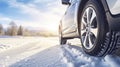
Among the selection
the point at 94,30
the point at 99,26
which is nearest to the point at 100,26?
the point at 99,26

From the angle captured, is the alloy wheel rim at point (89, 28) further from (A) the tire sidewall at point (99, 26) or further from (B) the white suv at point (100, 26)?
(A) the tire sidewall at point (99, 26)

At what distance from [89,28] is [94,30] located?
0.72 feet

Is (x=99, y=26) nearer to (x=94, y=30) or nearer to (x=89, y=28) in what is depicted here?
(x=94, y=30)

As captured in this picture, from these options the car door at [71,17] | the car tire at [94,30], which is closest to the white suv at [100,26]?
the car tire at [94,30]

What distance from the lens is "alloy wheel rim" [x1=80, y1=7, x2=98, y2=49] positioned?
333 cm

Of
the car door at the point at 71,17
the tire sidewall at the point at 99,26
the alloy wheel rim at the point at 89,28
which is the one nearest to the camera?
the tire sidewall at the point at 99,26

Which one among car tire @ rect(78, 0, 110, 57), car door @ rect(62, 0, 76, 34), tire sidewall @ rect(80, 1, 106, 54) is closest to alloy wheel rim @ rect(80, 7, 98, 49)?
car tire @ rect(78, 0, 110, 57)

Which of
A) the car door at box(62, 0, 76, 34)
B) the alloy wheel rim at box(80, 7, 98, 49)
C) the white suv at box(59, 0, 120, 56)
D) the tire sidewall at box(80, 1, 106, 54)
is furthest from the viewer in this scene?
the car door at box(62, 0, 76, 34)

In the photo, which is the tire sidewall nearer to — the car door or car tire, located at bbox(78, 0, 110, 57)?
car tire, located at bbox(78, 0, 110, 57)

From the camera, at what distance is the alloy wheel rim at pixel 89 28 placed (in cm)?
333

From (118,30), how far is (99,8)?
0.52 m

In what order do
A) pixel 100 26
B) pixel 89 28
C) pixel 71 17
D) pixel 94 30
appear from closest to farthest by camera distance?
1. pixel 100 26
2. pixel 94 30
3. pixel 89 28
4. pixel 71 17

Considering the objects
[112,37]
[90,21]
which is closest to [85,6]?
[90,21]

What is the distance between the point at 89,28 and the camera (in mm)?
3510
